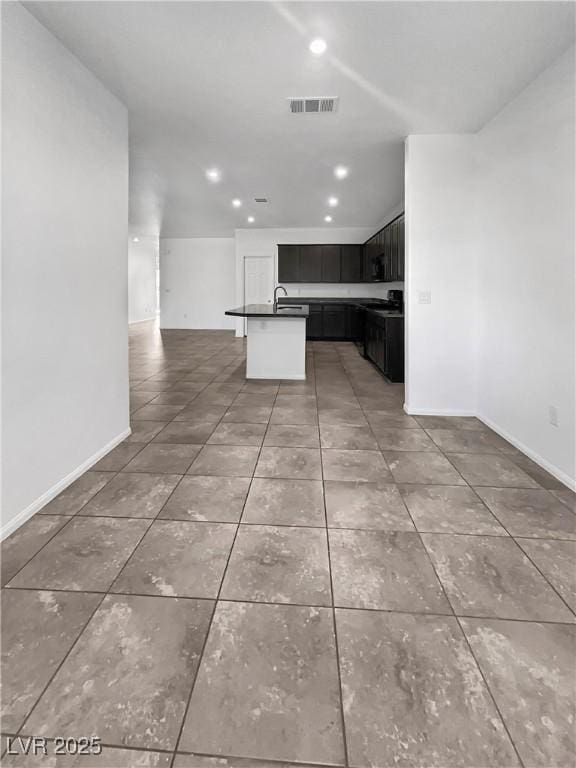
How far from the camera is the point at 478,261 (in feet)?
12.9

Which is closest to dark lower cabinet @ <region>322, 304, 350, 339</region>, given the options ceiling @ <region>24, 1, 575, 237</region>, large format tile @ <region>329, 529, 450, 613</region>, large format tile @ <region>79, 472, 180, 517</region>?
ceiling @ <region>24, 1, 575, 237</region>

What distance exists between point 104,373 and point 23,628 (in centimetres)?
185

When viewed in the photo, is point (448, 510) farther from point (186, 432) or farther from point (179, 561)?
point (186, 432)

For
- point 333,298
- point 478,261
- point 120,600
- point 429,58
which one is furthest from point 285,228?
point 120,600

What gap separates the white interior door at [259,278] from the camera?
10148 millimetres

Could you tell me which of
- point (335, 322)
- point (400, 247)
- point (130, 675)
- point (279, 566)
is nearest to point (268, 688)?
point (130, 675)

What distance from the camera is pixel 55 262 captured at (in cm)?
239

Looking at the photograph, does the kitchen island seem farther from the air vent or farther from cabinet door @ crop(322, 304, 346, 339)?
cabinet door @ crop(322, 304, 346, 339)

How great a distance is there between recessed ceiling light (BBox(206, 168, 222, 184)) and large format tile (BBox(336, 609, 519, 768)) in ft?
17.0

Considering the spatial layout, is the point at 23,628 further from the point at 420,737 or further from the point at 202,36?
the point at 202,36

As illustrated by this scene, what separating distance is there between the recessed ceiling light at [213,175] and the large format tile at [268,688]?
16.6ft

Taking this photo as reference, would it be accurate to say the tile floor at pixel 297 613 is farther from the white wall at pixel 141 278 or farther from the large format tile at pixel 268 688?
the white wall at pixel 141 278

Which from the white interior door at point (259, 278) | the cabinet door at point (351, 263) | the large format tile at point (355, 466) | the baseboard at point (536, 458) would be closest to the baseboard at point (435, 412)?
the baseboard at point (536, 458)

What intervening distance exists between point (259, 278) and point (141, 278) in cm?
551
